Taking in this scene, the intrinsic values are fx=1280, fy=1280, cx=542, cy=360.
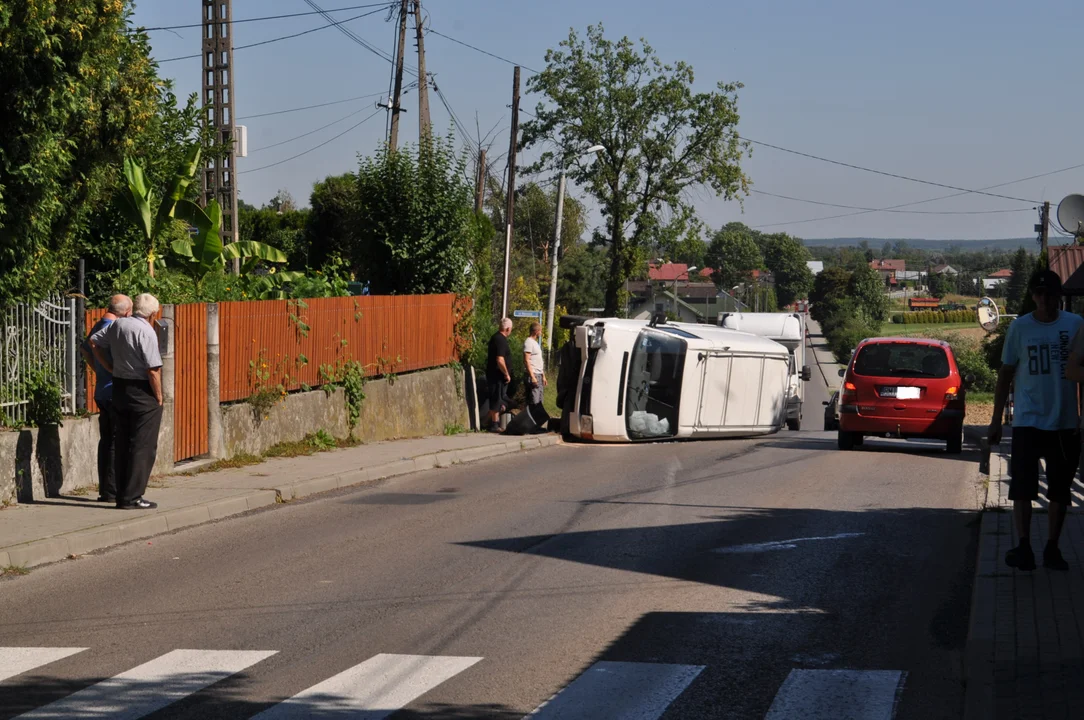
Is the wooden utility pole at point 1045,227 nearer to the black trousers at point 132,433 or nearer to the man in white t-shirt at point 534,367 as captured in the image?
the man in white t-shirt at point 534,367

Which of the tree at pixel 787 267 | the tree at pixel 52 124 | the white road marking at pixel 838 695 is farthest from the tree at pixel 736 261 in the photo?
the white road marking at pixel 838 695

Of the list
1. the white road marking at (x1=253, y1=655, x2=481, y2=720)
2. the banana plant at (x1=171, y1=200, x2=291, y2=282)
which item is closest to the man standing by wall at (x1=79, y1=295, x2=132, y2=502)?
the white road marking at (x1=253, y1=655, x2=481, y2=720)

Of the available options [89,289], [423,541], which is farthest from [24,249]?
[89,289]

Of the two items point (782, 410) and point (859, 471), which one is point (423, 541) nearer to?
point (859, 471)

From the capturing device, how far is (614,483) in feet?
47.1

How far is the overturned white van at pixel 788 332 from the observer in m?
31.0

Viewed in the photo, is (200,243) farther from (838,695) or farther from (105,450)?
(838,695)

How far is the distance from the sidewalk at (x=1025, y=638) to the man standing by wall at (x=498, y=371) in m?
12.6

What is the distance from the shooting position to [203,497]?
1191 cm

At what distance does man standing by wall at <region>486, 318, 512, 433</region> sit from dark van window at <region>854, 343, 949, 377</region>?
573cm

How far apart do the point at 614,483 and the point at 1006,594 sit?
23.8 feet

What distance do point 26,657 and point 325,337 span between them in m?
11.9

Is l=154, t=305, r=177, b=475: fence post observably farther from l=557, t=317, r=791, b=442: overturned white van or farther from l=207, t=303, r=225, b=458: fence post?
l=557, t=317, r=791, b=442: overturned white van

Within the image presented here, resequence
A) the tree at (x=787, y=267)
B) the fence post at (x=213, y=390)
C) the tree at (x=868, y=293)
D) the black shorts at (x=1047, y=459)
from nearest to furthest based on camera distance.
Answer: the black shorts at (x=1047, y=459)
the fence post at (x=213, y=390)
the tree at (x=868, y=293)
the tree at (x=787, y=267)
